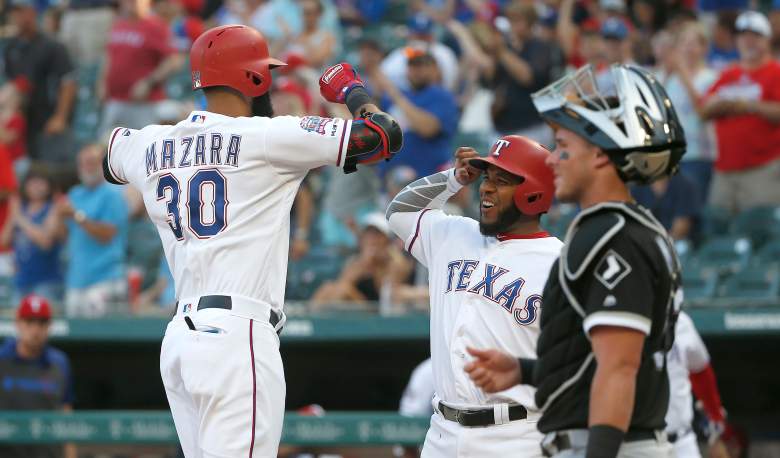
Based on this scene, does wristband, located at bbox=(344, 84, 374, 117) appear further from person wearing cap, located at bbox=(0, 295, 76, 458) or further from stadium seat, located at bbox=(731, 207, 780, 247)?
stadium seat, located at bbox=(731, 207, 780, 247)

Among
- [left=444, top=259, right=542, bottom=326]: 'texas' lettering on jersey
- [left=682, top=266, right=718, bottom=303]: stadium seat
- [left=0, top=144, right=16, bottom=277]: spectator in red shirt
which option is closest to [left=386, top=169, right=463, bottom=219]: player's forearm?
[left=444, top=259, right=542, bottom=326]: 'texas' lettering on jersey

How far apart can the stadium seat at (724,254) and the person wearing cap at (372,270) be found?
6.30 ft

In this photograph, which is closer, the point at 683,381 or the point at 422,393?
the point at 683,381

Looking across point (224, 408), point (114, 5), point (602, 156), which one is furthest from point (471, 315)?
point (114, 5)

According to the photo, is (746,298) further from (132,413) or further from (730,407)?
(132,413)

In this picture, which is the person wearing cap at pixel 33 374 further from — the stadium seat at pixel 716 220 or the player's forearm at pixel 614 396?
the player's forearm at pixel 614 396

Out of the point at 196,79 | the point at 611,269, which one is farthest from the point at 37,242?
the point at 611,269

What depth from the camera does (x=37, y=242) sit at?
9.86 meters

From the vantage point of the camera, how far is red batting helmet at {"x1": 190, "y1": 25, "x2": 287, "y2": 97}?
452 cm

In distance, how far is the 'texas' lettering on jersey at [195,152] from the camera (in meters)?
4.39

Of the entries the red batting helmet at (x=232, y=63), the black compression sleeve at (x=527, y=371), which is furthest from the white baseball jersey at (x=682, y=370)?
the black compression sleeve at (x=527, y=371)

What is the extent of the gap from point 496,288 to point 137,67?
25.3 feet

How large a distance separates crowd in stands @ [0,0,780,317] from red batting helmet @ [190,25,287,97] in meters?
3.91

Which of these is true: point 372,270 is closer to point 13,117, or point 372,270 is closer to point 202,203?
point 202,203
